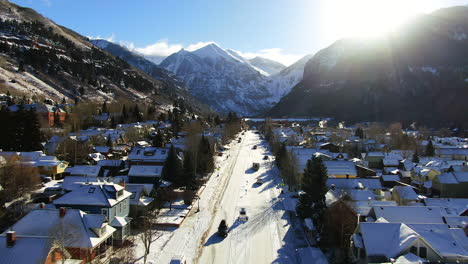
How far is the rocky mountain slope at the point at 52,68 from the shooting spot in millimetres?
115000

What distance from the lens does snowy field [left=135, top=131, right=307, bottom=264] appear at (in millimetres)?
27766

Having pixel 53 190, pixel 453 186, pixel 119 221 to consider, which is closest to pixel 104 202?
pixel 119 221

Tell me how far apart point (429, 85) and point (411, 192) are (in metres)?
163

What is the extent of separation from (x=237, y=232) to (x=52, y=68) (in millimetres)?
124583

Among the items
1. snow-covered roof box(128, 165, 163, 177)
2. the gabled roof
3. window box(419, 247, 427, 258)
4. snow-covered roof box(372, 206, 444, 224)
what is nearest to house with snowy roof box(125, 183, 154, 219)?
snow-covered roof box(128, 165, 163, 177)

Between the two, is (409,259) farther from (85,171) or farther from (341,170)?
(85,171)

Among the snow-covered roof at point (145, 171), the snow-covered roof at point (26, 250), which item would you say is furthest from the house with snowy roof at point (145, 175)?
the snow-covered roof at point (26, 250)

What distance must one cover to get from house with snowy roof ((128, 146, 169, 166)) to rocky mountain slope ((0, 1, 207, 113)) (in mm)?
63178

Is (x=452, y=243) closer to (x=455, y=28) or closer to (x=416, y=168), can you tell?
(x=416, y=168)

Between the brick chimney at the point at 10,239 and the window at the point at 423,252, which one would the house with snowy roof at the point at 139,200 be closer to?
the brick chimney at the point at 10,239

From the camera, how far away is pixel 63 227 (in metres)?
24.2

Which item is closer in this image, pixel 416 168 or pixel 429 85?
pixel 416 168

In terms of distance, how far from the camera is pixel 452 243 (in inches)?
897

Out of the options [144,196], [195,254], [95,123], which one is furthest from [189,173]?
[95,123]
